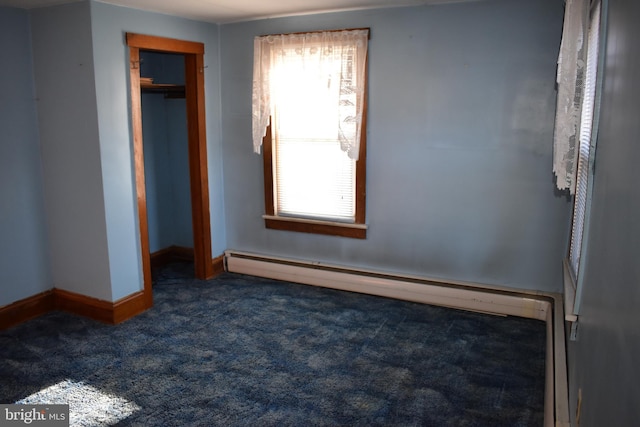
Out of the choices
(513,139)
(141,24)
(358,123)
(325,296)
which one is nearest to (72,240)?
(141,24)

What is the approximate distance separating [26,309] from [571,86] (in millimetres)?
3899

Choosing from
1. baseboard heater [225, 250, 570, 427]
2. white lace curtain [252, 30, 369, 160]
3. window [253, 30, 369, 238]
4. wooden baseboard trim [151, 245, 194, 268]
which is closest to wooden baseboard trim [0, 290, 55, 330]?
wooden baseboard trim [151, 245, 194, 268]

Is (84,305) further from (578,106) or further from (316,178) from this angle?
(578,106)

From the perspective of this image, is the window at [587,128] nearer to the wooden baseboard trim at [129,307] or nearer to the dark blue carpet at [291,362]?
the dark blue carpet at [291,362]

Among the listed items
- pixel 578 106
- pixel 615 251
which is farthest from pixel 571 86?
pixel 615 251

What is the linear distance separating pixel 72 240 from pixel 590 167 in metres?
3.50

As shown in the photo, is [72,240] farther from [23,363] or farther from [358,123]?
[358,123]

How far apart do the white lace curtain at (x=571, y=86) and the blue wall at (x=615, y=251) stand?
0.46 metres

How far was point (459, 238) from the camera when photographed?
4051 mm

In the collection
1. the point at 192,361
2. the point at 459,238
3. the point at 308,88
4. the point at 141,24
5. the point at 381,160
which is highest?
the point at 141,24

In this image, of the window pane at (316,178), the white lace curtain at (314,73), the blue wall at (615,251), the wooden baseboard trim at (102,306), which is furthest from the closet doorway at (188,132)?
the blue wall at (615,251)

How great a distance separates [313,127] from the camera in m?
4.37

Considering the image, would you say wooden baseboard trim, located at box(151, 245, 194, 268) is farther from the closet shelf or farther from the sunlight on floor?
the sunlight on floor

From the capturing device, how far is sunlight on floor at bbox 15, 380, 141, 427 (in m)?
2.68
